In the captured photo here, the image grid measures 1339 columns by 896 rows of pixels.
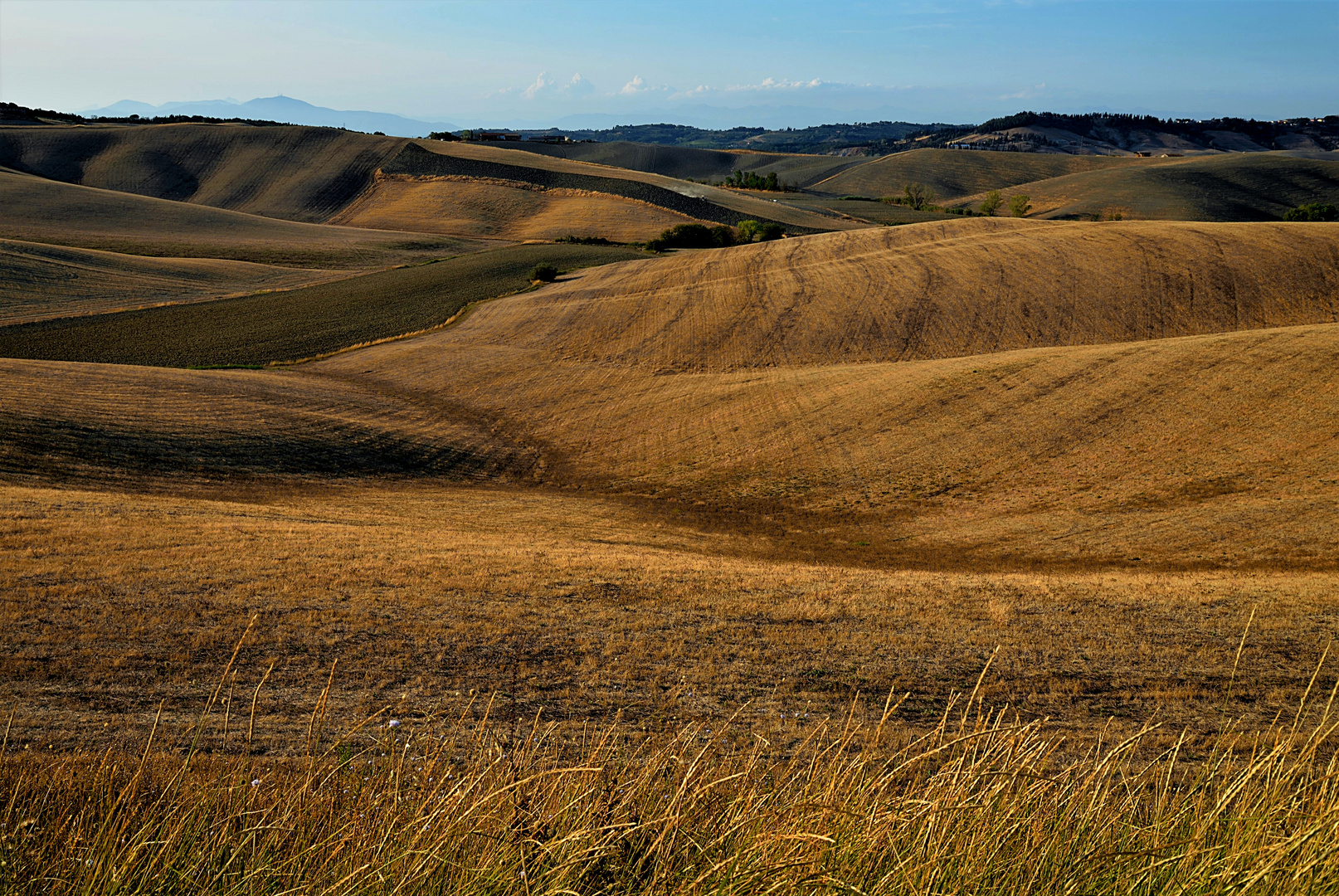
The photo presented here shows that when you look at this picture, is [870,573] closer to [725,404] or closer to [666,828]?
[666,828]

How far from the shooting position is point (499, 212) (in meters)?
110

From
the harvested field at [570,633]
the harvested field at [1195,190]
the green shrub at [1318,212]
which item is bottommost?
the harvested field at [570,633]

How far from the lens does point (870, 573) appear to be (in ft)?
59.2

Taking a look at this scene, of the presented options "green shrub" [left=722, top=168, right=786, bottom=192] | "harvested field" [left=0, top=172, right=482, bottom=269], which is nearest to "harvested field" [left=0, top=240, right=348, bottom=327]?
"harvested field" [left=0, top=172, right=482, bottom=269]

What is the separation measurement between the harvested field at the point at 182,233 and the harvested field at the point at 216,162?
79.9ft

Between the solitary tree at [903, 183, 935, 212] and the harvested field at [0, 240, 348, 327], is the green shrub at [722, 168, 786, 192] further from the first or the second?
the harvested field at [0, 240, 348, 327]

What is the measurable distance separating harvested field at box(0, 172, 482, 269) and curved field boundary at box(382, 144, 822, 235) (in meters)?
24.8

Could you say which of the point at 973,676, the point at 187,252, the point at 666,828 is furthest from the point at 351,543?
the point at 187,252

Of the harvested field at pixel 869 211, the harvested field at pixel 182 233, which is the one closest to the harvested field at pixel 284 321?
the harvested field at pixel 182 233

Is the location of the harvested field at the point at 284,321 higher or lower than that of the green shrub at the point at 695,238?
lower

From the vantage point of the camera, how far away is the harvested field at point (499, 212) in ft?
326

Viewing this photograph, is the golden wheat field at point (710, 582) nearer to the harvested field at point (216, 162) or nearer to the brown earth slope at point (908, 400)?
the brown earth slope at point (908, 400)

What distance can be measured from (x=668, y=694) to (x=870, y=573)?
29.5ft

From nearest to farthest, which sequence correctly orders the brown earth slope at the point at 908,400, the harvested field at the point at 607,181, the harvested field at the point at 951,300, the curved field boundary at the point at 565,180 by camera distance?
1. the brown earth slope at the point at 908,400
2. the harvested field at the point at 951,300
3. the curved field boundary at the point at 565,180
4. the harvested field at the point at 607,181
